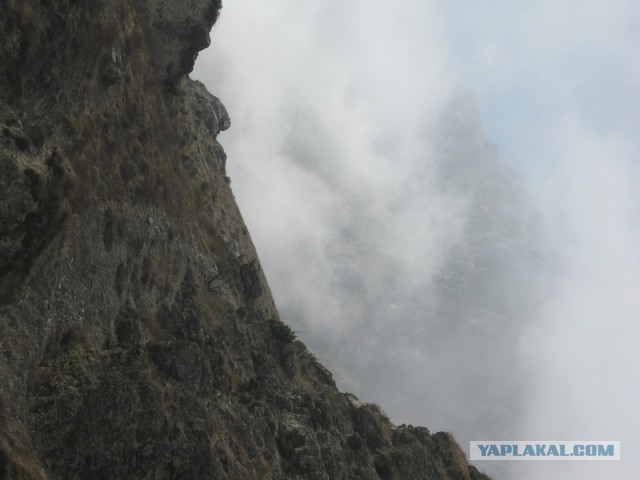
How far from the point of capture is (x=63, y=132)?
23859mm

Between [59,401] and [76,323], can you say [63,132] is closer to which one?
[76,323]

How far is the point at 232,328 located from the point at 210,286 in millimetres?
3017

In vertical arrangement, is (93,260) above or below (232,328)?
below

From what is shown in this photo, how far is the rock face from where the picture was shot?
736 inches

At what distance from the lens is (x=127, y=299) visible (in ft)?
87.8

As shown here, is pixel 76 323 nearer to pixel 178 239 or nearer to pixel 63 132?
pixel 63 132

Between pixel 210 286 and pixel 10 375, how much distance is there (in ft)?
65.5

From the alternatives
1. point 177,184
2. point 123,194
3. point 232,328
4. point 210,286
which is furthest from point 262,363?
point 123,194

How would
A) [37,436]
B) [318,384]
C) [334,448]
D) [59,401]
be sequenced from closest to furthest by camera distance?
1. [37,436]
2. [59,401]
3. [334,448]
4. [318,384]

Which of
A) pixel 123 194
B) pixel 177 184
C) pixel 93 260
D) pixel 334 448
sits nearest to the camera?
pixel 93 260

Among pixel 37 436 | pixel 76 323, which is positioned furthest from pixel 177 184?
pixel 37 436

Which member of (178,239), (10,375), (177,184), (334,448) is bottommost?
(10,375)

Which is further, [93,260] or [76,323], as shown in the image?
[93,260]

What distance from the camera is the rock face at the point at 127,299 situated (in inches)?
736
